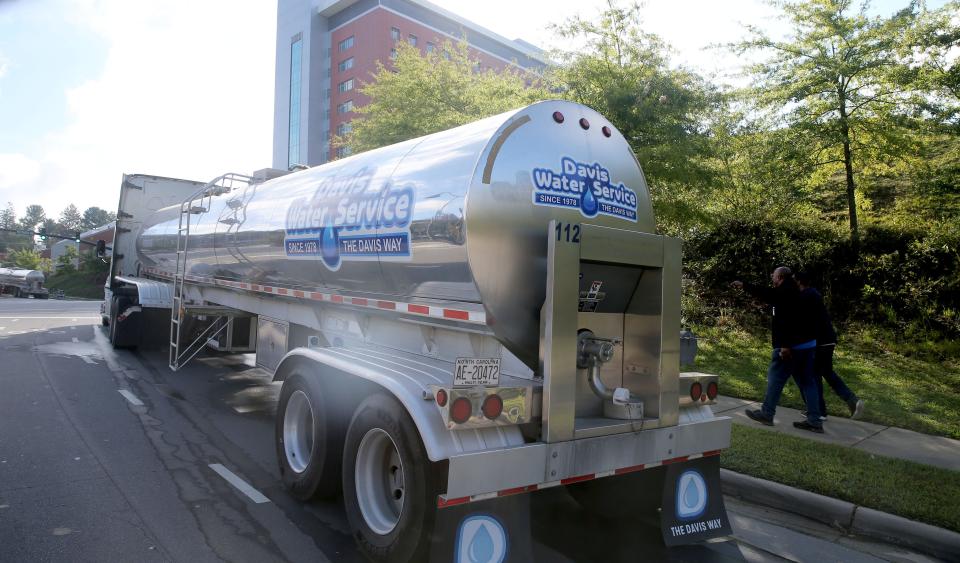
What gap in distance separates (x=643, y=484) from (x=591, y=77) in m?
7.95

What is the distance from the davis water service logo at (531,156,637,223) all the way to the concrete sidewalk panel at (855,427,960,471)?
3.69 meters

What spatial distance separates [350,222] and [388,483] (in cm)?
204

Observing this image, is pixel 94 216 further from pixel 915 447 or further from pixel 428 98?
pixel 915 447

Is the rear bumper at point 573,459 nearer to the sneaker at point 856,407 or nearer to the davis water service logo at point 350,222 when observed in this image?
the davis water service logo at point 350,222

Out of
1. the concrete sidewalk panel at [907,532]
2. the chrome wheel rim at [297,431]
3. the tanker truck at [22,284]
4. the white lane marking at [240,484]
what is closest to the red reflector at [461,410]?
the chrome wheel rim at [297,431]

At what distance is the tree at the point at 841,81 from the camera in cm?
1028

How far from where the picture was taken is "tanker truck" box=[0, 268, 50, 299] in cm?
4041

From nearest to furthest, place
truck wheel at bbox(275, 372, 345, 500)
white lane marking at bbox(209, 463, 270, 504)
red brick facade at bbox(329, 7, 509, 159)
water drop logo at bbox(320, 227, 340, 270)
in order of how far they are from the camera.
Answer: truck wheel at bbox(275, 372, 345, 500), white lane marking at bbox(209, 463, 270, 504), water drop logo at bbox(320, 227, 340, 270), red brick facade at bbox(329, 7, 509, 159)

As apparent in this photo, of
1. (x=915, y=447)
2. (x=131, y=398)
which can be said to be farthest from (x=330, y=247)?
(x=915, y=447)

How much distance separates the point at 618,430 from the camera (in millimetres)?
3656

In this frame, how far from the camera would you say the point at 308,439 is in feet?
15.6

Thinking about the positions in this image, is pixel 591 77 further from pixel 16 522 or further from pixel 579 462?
pixel 16 522

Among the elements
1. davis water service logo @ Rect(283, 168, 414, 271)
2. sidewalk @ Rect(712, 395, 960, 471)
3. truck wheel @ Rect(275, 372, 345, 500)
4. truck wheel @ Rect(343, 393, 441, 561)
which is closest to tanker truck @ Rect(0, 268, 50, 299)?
davis water service logo @ Rect(283, 168, 414, 271)

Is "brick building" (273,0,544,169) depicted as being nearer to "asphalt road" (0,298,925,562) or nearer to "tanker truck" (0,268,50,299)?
"tanker truck" (0,268,50,299)
